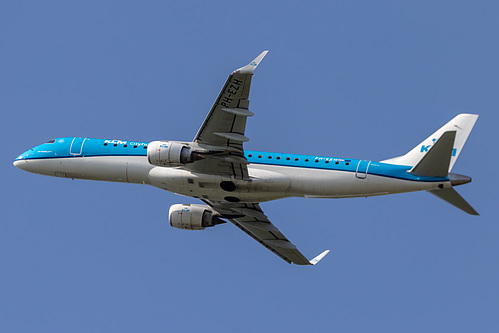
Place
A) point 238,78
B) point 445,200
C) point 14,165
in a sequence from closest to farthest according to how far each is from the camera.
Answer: point 238,78 → point 445,200 → point 14,165

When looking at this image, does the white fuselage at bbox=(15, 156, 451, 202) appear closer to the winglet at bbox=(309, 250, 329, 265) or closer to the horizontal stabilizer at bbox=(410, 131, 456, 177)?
the horizontal stabilizer at bbox=(410, 131, 456, 177)

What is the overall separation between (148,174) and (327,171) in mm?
11582

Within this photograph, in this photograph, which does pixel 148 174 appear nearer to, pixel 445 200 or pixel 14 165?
pixel 14 165

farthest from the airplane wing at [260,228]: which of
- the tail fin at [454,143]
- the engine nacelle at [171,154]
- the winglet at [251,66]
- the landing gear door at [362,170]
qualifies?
the winglet at [251,66]

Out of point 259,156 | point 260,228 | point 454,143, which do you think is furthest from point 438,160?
point 260,228

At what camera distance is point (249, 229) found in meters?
59.4

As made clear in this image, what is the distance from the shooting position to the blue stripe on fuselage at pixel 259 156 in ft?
166

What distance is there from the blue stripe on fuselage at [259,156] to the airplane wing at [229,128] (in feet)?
8.22

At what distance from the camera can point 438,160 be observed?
157ft

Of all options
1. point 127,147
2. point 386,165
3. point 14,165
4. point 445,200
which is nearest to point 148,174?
point 127,147

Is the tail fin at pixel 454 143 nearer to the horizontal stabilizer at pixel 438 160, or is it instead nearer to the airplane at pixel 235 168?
the airplane at pixel 235 168

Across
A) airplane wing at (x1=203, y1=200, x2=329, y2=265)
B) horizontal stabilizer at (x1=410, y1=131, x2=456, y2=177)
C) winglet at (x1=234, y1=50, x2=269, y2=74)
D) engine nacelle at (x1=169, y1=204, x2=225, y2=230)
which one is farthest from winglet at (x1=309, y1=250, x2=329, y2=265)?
winglet at (x1=234, y1=50, x2=269, y2=74)

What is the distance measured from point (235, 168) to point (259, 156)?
256 cm

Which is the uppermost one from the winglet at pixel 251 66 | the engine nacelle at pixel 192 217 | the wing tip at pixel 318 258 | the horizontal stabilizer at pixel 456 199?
the winglet at pixel 251 66
